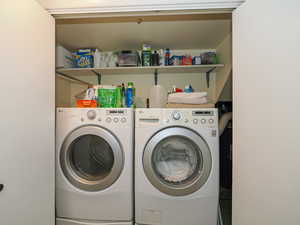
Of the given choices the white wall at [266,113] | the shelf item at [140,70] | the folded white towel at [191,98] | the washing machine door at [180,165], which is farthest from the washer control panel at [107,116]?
the white wall at [266,113]

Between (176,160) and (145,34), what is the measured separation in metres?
1.31

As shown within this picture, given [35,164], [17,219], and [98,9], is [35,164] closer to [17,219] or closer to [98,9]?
[17,219]

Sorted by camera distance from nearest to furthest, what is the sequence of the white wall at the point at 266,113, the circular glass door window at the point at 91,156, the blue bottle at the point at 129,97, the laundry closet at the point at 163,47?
1. the white wall at the point at 266,113
2. the circular glass door window at the point at 91,156
3. the laundry closet at the point at 163,47
4. the blue bottle at the point at 129,97

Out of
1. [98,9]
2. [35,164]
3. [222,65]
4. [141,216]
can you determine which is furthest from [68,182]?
[222,65]

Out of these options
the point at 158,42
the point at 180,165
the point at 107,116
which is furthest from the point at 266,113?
the point at 158,42

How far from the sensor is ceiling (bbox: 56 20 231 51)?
1.25m

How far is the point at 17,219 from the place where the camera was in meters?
0.67

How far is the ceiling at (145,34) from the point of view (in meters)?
1.25

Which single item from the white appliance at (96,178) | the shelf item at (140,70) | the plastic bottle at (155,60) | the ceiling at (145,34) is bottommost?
the white appliance at (96,178)

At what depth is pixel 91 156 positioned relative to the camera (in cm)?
114

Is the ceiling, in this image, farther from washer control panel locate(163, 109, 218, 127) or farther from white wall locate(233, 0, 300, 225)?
washer control panel locate(163, 109, 218, 127)

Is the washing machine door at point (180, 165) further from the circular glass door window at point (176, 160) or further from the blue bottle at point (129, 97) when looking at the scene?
the blue bottle at point (129, 97)

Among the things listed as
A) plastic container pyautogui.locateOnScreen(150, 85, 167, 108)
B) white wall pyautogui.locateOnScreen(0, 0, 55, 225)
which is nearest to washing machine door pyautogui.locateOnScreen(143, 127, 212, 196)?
plastic container pyautogui.locateOnScreen(150, 85, 167, 108)

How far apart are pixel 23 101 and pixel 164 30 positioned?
129 centimetres
